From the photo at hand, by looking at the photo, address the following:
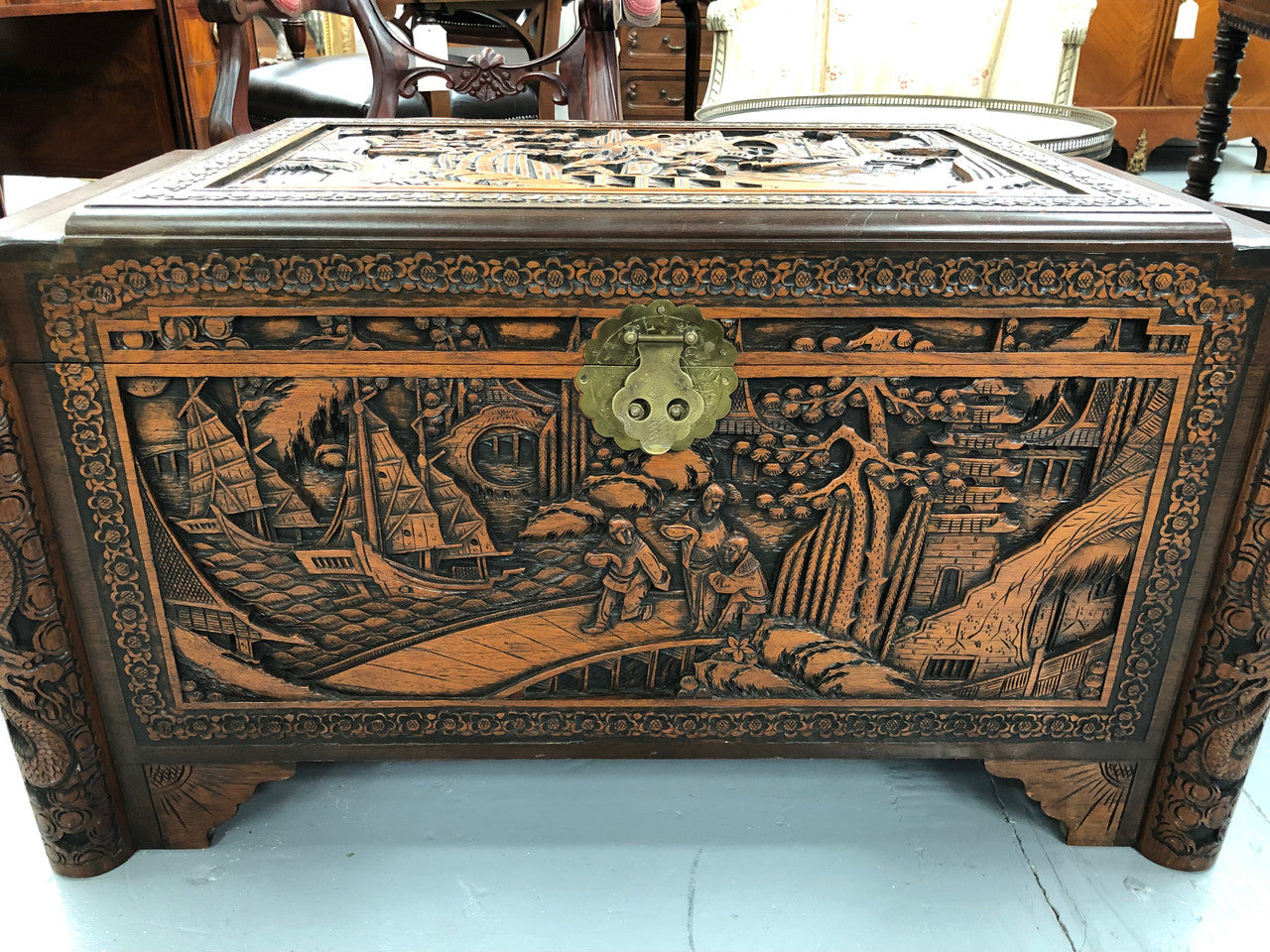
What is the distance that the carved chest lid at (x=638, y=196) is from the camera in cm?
88

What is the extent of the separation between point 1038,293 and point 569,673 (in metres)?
0.63

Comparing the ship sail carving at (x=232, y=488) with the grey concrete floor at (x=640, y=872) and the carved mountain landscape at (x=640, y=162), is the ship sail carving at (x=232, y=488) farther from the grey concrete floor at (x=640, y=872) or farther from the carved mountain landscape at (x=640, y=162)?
the grey concrete floor at (x=640, y=872)

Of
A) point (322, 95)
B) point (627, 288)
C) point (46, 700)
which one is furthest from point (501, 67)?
point (46, 700)

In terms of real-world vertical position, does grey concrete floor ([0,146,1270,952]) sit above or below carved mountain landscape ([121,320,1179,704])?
below

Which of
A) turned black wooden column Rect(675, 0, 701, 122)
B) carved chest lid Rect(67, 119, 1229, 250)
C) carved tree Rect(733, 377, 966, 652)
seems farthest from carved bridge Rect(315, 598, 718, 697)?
turned black wooden column Rect(675, 0, 701, 122)

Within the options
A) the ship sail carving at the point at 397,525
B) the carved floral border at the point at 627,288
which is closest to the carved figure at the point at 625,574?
the ship sail carving at the point at 397,525

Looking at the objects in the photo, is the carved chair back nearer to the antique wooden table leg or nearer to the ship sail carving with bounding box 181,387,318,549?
the ship sail carving with bounding box 181,387,318,549

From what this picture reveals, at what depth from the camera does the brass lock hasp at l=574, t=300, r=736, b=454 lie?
35.9 inches

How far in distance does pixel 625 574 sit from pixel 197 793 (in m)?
0.56

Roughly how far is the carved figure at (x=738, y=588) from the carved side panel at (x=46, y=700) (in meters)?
0.68

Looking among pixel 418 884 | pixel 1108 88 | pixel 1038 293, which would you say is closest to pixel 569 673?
pixel 418 884

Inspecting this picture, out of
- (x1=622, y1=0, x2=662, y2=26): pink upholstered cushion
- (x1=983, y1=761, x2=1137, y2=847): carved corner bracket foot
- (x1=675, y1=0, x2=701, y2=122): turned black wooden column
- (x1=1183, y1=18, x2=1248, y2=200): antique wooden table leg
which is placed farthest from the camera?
(x1=675, y1=0, x2=701, y2=122): turned black wooden column

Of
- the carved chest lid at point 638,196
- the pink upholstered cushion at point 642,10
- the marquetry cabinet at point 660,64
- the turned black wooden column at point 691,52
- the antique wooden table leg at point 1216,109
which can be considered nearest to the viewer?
the carved chest lid at point 638,196

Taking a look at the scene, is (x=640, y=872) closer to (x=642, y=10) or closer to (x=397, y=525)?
(x=397, y=525)
